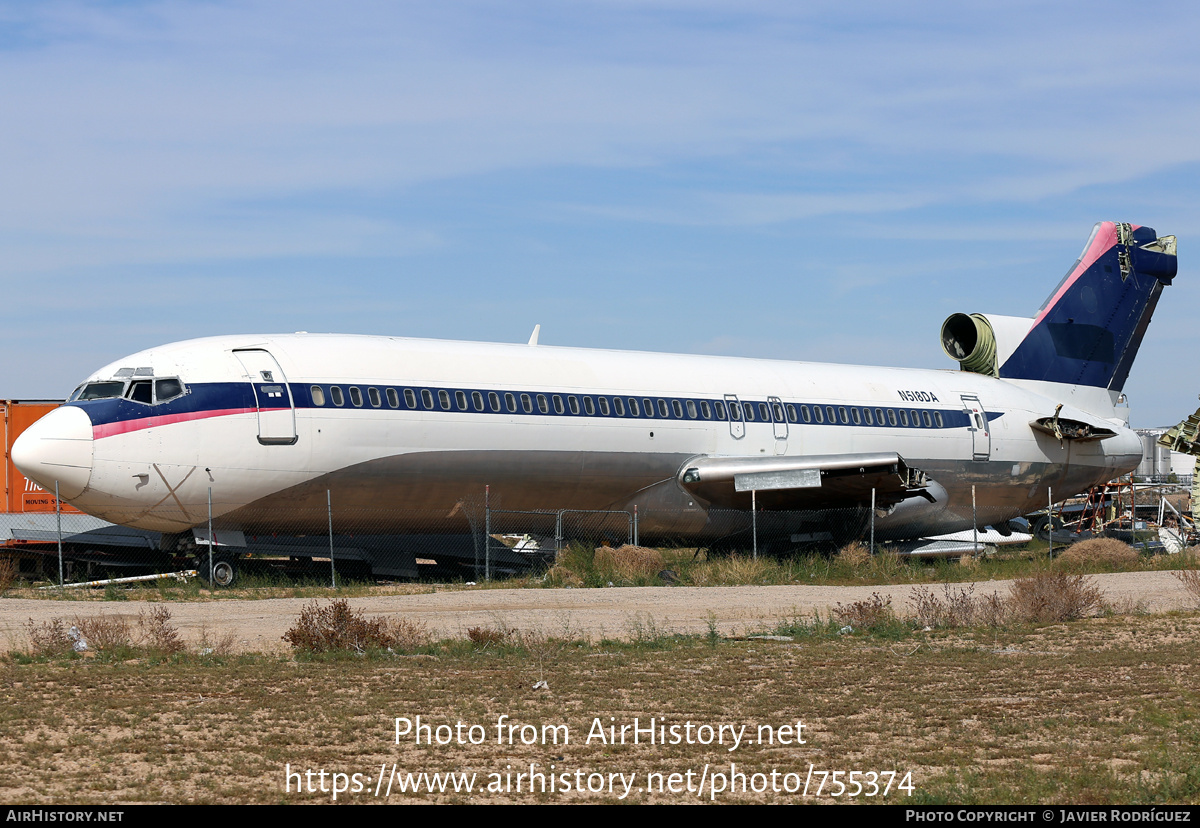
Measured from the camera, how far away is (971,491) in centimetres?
3319

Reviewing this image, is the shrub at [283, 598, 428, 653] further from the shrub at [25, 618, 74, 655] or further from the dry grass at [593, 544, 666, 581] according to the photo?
the dry grass at [593, 544, 666, 581]

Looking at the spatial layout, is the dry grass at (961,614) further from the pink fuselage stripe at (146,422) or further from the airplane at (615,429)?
the pink fuselage stripe at (146,422)

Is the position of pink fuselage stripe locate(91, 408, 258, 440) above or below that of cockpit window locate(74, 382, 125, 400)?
below

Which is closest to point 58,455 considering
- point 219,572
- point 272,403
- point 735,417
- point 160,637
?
point 219,572

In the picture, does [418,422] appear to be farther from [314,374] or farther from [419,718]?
[419,718]

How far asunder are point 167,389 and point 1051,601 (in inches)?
569

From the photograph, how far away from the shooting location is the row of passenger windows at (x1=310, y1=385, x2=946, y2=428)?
23.7m

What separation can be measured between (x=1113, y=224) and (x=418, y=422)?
2321 centimetres

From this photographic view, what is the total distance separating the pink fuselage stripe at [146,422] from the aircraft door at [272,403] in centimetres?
57

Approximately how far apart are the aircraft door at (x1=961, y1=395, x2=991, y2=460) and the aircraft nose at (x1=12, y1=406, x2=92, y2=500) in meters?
21.1

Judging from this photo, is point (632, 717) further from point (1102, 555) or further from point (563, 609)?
point (1102, 555)

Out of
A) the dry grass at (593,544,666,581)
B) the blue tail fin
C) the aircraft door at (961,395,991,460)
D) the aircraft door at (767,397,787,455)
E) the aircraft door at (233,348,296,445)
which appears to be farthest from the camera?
the blue tail fin

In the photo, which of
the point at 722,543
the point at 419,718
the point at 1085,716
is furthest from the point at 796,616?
the point at 722,543

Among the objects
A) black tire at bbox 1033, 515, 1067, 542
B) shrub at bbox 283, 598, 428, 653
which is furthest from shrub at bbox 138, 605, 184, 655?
black tire at bbox 1033, 515, 1067, 542
